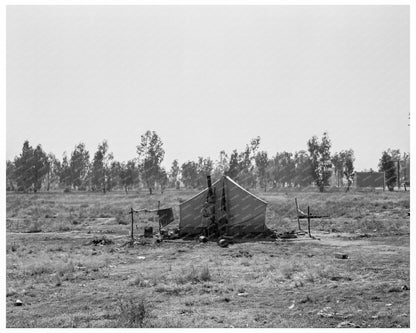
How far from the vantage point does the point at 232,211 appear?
22.6 metres

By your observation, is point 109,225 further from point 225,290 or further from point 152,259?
point 225,290

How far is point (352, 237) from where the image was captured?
67.5 feet

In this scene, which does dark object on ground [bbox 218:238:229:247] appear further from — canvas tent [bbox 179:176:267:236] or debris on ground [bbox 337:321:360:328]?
debris on ground [bbox 337:321:360:328]

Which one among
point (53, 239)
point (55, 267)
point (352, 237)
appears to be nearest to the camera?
point (55, 267)

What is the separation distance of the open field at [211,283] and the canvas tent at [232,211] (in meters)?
2.27

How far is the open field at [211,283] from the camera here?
8.26 metres

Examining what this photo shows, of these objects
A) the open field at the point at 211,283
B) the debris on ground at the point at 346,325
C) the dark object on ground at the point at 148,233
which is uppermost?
the dark object on ground at the point at 148,233

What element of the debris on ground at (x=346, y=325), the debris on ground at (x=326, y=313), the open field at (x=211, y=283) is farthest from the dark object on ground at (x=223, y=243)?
the debris on ground at (x=346, y=325)

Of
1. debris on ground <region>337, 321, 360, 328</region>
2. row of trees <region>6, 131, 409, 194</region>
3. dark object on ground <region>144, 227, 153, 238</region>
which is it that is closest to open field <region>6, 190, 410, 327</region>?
debris on ground <region>337, 321, 360, 328</region>

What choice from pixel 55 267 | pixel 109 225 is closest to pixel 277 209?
pixel 109 225

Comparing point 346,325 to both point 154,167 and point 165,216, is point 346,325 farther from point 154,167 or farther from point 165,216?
point 154,167

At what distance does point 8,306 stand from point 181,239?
1264cm

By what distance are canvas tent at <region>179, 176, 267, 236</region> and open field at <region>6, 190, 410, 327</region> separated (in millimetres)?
2270

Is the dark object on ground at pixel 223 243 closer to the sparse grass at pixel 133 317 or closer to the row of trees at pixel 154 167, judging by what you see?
the sparse grass at pixel 133 317
